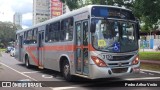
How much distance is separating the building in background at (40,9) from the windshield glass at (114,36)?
93.7m

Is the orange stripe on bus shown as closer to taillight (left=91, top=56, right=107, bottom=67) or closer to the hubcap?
taillight (left=91, top=56, right=107, bottom=67)

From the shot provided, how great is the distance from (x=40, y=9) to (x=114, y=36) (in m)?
102

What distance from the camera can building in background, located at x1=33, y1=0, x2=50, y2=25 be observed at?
351ft

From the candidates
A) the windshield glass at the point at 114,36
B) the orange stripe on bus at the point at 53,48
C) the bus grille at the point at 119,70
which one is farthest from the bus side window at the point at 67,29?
the bus grille at the point at 119,70

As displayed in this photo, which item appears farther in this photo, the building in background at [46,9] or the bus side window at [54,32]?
the building in background at [46,9]

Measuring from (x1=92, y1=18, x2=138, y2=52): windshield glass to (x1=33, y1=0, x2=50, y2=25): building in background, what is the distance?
9374 centimetres

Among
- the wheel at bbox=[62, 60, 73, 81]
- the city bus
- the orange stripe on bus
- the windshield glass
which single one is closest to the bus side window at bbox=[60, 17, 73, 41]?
the city bus

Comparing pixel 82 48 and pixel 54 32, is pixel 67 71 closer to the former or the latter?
pixel 82 48

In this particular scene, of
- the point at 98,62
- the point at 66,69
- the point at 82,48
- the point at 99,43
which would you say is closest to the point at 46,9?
the point at 66,69

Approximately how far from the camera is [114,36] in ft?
41.0

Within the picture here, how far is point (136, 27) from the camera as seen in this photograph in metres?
13.2

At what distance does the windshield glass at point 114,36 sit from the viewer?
1218 cm

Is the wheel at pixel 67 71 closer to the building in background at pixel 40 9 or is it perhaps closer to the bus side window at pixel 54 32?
the bus side window at pixel 54 32

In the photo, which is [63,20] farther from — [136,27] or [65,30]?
[136,27]
